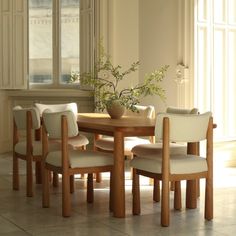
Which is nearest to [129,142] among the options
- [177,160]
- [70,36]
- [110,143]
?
[110,143]

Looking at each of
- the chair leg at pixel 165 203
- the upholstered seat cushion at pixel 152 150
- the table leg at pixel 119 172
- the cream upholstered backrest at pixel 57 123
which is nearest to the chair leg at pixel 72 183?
the upholstered seat cushion at pixel 152 150

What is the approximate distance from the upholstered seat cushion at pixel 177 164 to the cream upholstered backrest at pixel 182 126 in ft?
0.60

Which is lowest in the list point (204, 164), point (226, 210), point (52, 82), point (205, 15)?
point (226, 210)

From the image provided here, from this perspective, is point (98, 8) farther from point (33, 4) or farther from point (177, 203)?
point (177, 203)

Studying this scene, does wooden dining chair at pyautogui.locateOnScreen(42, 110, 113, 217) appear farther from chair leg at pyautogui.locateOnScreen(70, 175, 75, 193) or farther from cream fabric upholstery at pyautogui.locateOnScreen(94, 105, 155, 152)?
cream fabric upholstery at pyautogui.locateOnScreen(94, 105, 155, 152)

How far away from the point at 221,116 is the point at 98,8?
2.24 m

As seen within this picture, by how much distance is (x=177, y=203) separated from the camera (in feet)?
15.5

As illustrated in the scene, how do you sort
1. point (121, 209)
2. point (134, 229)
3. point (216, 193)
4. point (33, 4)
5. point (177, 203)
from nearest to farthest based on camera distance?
point (134, 229)
point (121, 209)
point (177, 203)
point (216, 193)
point (33, 4)

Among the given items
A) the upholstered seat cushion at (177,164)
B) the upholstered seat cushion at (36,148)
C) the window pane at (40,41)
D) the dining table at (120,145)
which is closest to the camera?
the upholstered seat cushion at (177,164)

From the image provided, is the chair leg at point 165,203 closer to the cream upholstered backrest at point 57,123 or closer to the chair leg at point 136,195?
the chair leg at point 136,195

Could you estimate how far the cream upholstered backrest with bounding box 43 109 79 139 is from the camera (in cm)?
448

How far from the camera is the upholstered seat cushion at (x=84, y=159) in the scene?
4.45 meters

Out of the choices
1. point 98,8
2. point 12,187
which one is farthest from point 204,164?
point 98,8

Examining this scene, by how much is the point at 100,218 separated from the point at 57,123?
827 millimetres
